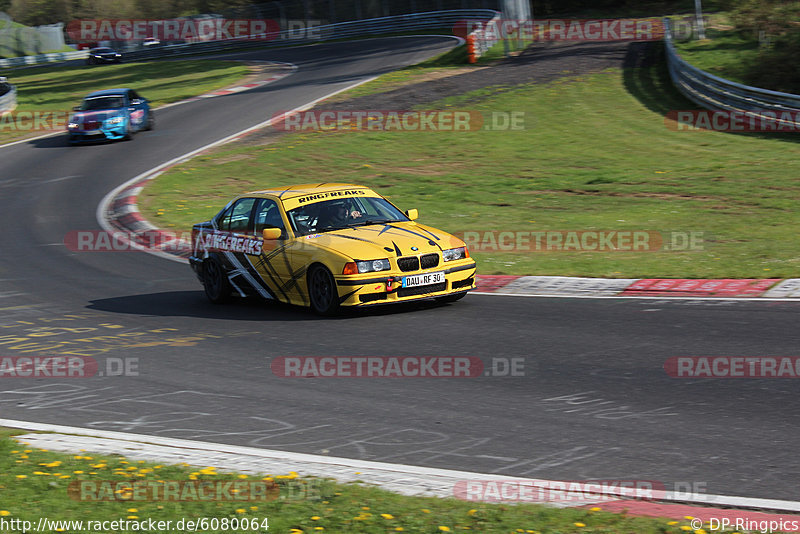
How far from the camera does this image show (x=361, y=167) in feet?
77.8

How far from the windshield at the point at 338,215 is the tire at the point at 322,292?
26.6 inches

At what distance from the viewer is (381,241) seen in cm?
1119

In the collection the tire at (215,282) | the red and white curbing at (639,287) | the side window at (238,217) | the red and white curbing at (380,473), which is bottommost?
the red and white curbing at (639,287)

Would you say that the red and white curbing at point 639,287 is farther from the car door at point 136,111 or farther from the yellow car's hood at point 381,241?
the car door at point 136,111

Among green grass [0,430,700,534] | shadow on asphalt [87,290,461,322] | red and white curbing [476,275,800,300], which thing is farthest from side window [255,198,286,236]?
green grass [0,430,700,534]

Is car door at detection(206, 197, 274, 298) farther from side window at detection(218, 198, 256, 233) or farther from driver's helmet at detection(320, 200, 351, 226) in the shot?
driver's helmet at detection(320, 200, 351, 226)

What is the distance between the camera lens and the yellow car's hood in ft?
35.9

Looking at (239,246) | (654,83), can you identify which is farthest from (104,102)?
(239,246)

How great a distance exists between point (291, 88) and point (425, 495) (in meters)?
33.1

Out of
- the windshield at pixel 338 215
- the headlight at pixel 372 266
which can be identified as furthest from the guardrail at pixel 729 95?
the headlight at pixel 372 266

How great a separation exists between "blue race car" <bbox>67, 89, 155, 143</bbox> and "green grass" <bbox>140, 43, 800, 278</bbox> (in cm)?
531

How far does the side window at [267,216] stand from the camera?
39.5 ft

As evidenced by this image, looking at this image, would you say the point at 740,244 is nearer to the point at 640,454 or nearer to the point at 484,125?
the point at 640,454

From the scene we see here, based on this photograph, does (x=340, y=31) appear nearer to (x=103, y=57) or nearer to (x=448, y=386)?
(x=103, y=57)
